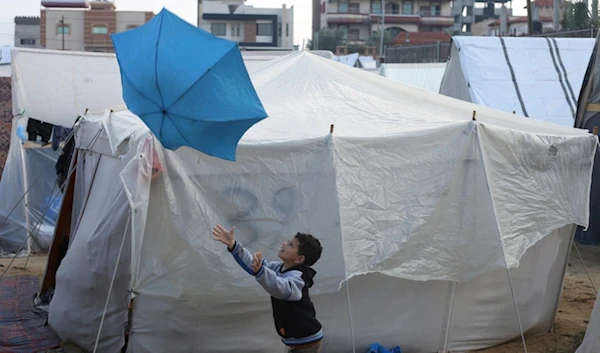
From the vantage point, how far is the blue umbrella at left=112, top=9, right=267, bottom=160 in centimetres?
496

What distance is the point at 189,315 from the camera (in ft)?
18.6

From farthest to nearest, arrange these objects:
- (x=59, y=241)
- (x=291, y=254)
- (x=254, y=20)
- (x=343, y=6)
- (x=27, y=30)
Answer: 1. (x=27, y=30)
2. (x=343, y=6)
3. (x=254, y=20)
4. (x=59, y=241)
5. (x=291, y=254)

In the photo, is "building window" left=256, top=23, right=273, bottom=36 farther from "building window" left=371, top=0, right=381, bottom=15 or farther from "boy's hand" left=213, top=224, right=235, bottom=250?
"boy's hand" left=213, top=224, right=235, bottom=250

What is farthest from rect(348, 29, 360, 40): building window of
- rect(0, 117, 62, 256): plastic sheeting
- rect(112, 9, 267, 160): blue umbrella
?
rect(112, 9, 267, 160): blue umbrella

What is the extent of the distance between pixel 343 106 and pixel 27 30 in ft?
229

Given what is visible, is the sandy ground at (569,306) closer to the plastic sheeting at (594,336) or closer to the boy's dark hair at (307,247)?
the plastic sheeting at (594,336)

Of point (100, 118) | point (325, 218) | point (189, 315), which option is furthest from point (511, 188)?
point (100, 118)

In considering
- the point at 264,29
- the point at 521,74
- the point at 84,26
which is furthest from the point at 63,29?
the point at 521,74

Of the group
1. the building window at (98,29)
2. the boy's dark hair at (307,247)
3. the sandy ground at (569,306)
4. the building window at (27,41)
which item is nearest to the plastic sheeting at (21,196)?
the sandy ground at (569,306)

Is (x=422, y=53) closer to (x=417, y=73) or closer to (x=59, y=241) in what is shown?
(x=417, y=73)

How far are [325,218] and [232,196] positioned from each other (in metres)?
0.65

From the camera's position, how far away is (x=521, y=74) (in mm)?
12938

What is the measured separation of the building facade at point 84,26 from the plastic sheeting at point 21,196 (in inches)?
1347

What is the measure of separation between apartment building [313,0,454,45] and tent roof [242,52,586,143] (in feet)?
193
